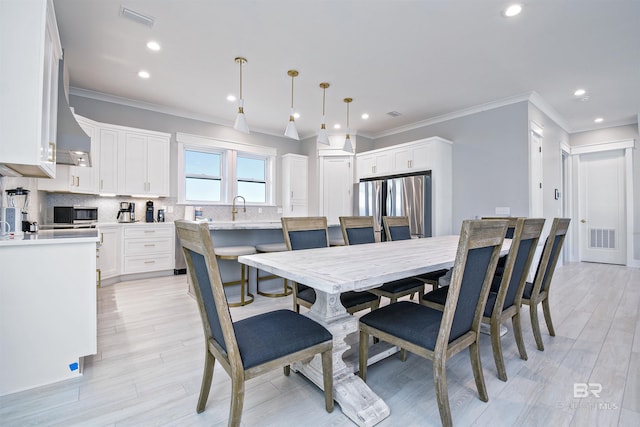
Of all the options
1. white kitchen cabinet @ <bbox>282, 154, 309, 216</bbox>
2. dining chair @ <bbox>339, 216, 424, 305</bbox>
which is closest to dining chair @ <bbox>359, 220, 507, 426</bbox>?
dining chair @ <bbox>339, 216, 424, 305</bbox>

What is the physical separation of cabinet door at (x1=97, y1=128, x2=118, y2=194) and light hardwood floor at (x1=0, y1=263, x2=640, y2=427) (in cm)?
236

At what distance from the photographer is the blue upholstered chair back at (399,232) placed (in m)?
3.12

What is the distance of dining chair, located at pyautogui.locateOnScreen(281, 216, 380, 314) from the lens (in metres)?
1.95

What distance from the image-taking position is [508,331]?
2.43 metres

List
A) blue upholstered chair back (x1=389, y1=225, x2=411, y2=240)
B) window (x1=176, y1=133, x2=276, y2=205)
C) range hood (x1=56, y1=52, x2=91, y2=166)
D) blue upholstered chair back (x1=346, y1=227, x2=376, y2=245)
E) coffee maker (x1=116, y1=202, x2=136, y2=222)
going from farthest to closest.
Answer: window (x1=176, y1=133, x2=276, y2=205), coffee maker (x1=116, y1=202, x2=136, y2=222), blue upholstered chair back (x1=389, y1=225, x2=411, y2=240), blue upholstered chair back (x1=346, y1=227, x2=376, y2=245), range hood (x1=56, y1=52, x2=91, y2=166)

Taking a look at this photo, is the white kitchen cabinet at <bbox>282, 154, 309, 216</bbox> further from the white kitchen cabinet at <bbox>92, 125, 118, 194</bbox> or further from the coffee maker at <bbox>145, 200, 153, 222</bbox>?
the white kitchen cabinet at <bbox>92, 125, 118, 194</bbox>

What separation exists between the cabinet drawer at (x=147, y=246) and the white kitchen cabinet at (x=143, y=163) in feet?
2.41

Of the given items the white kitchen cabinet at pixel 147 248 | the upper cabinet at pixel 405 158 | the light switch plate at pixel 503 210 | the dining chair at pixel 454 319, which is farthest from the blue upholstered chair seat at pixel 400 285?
the white kitchen cabinet at pixel 147 248

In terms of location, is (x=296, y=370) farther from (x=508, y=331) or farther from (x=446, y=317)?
(x=508, y=331)

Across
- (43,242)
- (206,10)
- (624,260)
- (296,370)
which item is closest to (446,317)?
(296,370)

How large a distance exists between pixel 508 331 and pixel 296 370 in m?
1.82

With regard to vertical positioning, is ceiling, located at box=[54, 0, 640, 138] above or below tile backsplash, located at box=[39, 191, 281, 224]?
above

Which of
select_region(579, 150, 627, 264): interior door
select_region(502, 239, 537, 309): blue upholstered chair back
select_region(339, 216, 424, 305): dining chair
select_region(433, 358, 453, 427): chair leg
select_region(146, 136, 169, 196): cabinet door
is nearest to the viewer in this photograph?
select_region(433, 358, 453, 427): chair leg

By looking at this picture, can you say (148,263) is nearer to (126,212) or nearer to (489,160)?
(126,212)
